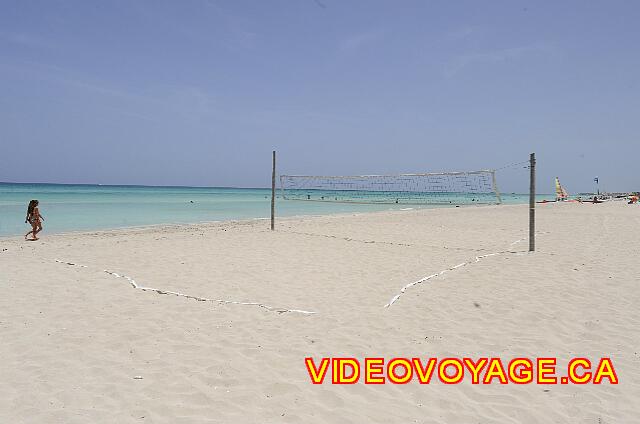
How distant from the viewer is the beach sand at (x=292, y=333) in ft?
9.43

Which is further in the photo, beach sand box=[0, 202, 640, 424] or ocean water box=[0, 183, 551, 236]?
ocean water box=[0, 183, 551, 236]

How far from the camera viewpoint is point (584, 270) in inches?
289

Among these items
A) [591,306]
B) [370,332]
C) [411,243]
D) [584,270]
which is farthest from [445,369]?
[411,243]

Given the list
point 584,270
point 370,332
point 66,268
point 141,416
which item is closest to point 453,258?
point 584,270

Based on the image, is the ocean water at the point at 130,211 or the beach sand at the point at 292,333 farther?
the ocean water at the point at 130,211

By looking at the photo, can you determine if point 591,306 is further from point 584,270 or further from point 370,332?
point 370,332

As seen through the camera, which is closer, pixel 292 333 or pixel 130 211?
pixel 292 333

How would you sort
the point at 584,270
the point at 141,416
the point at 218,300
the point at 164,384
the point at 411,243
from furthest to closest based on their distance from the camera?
the point at 411,243
the point at 584,270
the point at 218,300
the point at 164,384
the point at 141,416

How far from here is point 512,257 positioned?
8.91 metres

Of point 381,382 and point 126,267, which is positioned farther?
point 126,267

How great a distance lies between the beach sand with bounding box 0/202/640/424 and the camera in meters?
2.87

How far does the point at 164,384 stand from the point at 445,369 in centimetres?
240

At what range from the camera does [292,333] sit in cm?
428

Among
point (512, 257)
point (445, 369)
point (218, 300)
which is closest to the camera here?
point (445, 369)
